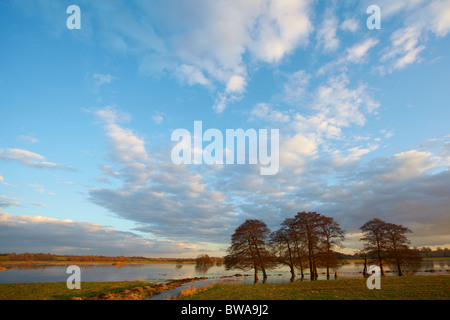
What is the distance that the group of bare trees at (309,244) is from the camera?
39.1m

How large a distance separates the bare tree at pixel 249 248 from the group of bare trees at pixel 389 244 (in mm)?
22374

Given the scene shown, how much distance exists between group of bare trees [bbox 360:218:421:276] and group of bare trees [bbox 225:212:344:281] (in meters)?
10.0

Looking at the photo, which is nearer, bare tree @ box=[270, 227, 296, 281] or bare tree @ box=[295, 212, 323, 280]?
bare tree @ box=[295, 212, 323, 280]

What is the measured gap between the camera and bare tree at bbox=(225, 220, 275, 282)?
139 ft

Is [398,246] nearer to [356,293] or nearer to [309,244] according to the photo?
[309,244]

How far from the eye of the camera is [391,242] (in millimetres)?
43781

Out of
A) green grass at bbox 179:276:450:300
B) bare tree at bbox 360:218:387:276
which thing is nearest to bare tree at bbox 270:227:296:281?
bare tree at bbox 360:218:387:276

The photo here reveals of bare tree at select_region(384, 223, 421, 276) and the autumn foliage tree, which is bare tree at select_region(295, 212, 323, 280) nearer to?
the autumn foliage tree

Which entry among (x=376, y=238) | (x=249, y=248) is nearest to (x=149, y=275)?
(x=249, y=248)

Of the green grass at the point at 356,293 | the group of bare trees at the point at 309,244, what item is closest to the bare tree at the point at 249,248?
the group of bare trees at the point at 309,244

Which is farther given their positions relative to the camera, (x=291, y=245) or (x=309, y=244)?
(x=291, y=245)

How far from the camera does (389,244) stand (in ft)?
144

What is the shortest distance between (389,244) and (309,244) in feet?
65.2
